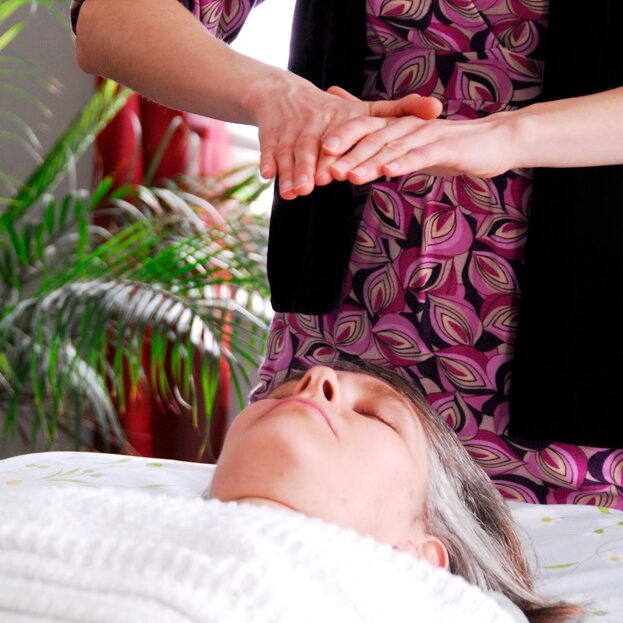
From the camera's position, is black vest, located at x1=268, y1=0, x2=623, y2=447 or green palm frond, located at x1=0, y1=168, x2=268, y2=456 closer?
black vest, located at x1=268, y1=0, x2=623, y2=447

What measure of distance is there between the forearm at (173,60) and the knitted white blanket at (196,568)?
532mm

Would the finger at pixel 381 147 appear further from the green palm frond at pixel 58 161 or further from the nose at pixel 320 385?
the green palm frond at pixel 58 161

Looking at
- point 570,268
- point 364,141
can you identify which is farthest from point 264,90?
point 570,268

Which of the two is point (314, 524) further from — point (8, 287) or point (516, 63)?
point (8, 287)

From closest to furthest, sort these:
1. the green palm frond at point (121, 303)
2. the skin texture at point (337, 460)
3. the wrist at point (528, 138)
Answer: the skin texture at point (337, 460)
the wrist at point (528, 138)
the green palm frond at point (121, 303)

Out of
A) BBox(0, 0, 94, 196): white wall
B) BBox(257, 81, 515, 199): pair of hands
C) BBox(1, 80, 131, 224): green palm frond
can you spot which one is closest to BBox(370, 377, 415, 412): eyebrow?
BBox(257, 81, 515, 199): pair of hands

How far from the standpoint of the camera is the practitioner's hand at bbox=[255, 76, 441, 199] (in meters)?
1.16

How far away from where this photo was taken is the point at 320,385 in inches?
48.9

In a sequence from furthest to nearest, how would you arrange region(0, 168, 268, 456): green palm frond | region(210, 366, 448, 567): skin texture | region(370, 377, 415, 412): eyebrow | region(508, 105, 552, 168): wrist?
region(0, 168, 268, 456): green palm frond → region(370, 377, 415, 412): eyebrow → region(508, 105, 552, 168): wrist → region(210, 366, 448, 567): skin texture

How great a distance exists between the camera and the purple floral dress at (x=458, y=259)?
4.51 ft

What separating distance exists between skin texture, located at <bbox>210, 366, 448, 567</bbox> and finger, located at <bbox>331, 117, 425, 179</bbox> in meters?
0.27

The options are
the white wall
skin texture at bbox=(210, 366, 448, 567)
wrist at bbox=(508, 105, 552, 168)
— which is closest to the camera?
skin texture at bbox=(210, 366, 448, 567)

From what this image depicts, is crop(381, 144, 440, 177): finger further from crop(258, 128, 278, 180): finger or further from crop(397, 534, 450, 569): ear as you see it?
crop(397, 534, 450, 569): ear

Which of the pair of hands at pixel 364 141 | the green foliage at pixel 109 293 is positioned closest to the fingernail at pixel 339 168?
the pair of hands at pixel 364 141
